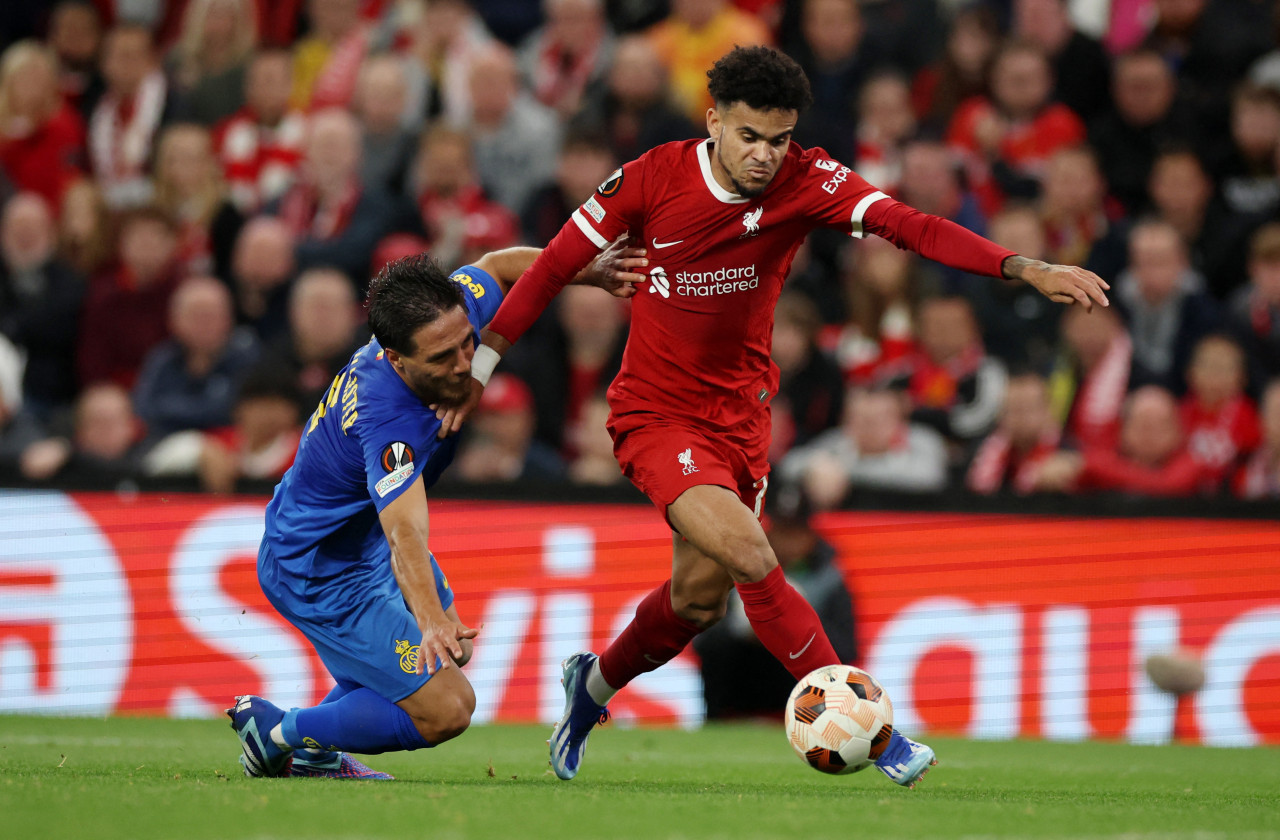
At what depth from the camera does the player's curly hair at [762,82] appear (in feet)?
18.1

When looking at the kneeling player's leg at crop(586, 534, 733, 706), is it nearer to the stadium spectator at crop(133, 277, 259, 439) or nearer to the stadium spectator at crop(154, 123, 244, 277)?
the stadium spectator at crop(133, 277, 259, 439)

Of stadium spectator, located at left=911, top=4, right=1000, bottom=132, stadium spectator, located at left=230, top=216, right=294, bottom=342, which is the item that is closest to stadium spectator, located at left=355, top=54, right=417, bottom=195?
stadium spectator, located at left=230, top=216, right=294, bottom=342

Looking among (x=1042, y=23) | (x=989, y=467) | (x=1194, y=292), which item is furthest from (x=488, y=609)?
(x=1042, y=23)

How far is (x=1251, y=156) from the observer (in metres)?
10.4

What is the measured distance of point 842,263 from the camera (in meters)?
10.9

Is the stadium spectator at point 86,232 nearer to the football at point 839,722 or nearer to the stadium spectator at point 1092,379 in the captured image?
the stadium spectator at point 1092,379

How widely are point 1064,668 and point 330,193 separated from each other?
6.30m

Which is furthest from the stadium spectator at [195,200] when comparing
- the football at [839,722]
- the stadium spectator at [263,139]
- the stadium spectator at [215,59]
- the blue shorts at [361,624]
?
the football at [839,722]

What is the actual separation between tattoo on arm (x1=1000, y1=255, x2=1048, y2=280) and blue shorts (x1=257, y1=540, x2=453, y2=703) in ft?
7.57

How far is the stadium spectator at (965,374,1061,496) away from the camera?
934 centimetres

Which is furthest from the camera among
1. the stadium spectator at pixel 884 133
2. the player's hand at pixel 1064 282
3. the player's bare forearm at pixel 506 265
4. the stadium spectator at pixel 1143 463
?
the stadium spectator at pixel 884 133

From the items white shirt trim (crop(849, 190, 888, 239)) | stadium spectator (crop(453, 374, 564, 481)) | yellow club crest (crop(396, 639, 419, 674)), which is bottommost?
stadium spectator (crop(453, 374, 564, 481))

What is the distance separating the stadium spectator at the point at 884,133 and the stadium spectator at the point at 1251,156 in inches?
85.1

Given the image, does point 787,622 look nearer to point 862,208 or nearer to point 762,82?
point 862,208
